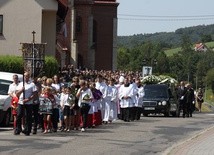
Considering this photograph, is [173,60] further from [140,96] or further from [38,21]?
[140,96]

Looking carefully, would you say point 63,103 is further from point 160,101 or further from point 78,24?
point 78,24

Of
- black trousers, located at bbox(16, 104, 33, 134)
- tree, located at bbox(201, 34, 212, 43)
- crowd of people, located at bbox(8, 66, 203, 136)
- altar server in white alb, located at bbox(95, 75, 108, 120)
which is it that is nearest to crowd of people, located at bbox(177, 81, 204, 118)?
crowd of people, located at bbox(8, 66, 203, 136)

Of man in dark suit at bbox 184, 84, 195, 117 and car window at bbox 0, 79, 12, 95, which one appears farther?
man in dark suit at bbox 184, 84, 195, 117

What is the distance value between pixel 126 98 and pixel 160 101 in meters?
6.60

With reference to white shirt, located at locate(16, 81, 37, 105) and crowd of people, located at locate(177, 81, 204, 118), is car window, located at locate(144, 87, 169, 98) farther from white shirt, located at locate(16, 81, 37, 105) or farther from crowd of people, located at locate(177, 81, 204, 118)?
white shirt, located at locate(16, 81, 37, 105)

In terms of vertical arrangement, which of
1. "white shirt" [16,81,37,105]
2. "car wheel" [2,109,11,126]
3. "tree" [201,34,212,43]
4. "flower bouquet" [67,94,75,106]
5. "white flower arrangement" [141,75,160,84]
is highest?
"tree" [201,34,212,43]

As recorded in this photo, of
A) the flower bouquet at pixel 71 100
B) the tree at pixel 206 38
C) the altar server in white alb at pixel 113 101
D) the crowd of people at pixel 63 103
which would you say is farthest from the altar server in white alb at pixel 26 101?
the tree at pixel 206 38

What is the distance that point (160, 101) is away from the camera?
35562 millimetres

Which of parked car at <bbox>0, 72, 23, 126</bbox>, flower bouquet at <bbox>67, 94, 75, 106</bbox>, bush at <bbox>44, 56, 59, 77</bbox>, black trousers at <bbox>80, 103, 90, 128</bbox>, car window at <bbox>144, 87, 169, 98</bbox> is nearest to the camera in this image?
flower bouquet at <bbox>67, 94, 75, 106</bbox>

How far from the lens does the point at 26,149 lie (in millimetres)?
16031

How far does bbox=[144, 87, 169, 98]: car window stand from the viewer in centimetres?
3628

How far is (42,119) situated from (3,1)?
22445 millimetres

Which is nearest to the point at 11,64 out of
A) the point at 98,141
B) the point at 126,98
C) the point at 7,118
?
the point at 126,98

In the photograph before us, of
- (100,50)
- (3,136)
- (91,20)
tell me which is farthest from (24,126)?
(100,50)
